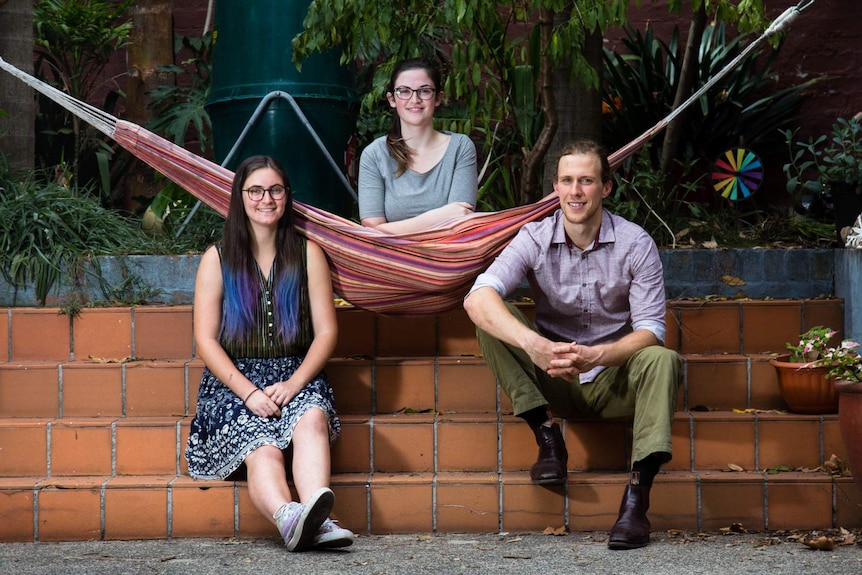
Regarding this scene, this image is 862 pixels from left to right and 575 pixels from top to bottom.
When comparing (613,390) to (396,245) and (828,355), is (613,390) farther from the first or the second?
(396,245)

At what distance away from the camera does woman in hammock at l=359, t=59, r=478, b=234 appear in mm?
3703

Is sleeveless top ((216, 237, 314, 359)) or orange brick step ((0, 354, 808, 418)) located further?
orange brick step ((0, 354, 808, 418))

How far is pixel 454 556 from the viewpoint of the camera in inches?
115

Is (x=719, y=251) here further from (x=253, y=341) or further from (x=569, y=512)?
(x=253, y=341)

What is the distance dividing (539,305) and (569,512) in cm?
63

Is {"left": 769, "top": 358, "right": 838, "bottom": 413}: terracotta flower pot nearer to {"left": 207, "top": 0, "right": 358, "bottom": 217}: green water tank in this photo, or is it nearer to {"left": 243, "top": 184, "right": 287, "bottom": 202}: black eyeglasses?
{"left": 243, "top": 184, "right": 287, "bottom": 202}: black eyeglasses

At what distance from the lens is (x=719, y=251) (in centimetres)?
401

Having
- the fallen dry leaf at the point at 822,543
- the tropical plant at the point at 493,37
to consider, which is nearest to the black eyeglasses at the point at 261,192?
the tropical plant at the point at 493,37

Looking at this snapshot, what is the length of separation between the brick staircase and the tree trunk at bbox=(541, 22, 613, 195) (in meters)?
0.94

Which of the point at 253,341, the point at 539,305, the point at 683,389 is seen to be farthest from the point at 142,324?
the point at 683,389

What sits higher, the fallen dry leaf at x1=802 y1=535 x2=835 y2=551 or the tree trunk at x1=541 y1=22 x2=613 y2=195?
the tree trunk at x1=541 y1=22 x2=613 y2=195

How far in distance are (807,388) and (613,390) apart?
0.65 metres

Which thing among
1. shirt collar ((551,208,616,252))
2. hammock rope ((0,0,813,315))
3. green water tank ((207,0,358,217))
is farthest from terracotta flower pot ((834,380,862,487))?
green water tank ((207,0,358,217))

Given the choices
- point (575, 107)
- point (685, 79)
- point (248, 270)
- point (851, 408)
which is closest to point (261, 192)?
point (248, 270)
